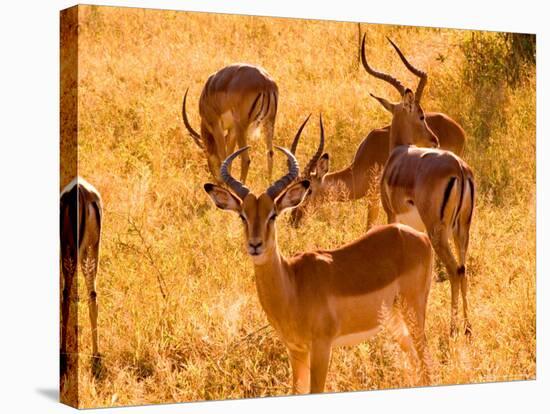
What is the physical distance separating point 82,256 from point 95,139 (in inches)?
31.7

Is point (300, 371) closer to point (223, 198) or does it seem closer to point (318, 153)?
point (223, 198)

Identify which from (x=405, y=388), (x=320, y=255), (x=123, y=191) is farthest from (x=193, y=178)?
(x=405, y=388)

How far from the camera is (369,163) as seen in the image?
938cm

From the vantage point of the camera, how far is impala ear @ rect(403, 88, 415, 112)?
9508 mm

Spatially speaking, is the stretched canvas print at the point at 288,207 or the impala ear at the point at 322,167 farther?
the impala ear at the point at 322,167

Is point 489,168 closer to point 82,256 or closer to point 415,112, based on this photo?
point 415,112

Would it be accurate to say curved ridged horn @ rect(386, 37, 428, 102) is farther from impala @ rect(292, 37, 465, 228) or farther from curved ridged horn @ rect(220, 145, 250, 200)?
curved ridged horn @ rect(220, 145, 250, 200)

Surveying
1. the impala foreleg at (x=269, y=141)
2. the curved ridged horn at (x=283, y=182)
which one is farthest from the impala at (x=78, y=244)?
the impala foreleg at (x=269, y=141)

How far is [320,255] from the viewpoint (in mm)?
8062

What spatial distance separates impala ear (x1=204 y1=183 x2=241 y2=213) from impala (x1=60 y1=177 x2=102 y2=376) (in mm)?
725

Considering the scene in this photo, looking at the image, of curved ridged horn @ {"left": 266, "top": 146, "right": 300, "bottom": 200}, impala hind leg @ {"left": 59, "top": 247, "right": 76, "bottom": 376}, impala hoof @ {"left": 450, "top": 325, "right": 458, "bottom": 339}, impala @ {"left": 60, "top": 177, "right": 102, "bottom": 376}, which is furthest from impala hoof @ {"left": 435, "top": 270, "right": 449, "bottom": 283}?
impala hind leg @ {"left": 59, "top": 247, "right": 76, "bottom": 376}

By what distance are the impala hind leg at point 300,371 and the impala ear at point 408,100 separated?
7.71ft

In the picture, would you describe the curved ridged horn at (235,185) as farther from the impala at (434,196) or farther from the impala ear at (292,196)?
the impala at (434,196)

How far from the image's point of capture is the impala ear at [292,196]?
774 centimetres
